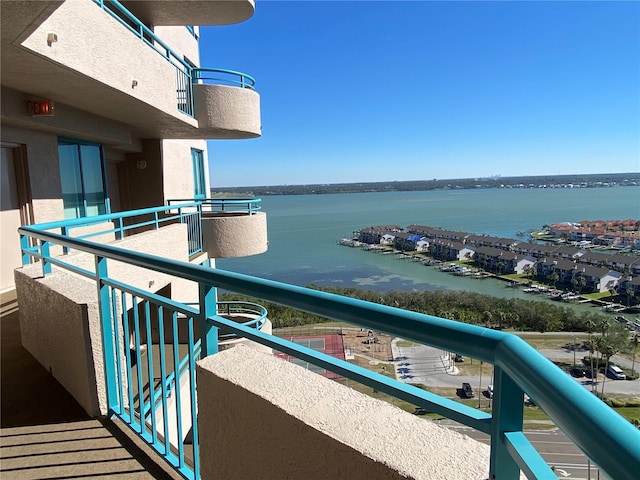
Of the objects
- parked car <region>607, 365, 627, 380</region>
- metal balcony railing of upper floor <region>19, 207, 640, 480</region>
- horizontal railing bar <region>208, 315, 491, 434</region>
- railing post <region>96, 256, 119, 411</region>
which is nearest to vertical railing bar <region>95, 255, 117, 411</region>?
railing post <region>96, 256, 119, 411</region>

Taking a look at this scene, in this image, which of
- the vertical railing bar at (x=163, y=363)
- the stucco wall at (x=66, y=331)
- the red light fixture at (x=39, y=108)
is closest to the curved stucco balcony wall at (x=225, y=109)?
the red light fixture at (x=39, y=108)

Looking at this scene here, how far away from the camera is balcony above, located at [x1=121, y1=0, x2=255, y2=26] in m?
10.1

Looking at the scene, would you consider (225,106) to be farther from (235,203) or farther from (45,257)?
(45,257)

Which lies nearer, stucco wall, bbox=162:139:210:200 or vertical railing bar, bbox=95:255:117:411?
vertical railing bar, bbox=95:255:117:411

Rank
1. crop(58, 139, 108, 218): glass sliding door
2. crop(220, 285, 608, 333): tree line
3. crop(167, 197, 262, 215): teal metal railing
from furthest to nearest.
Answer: crop(220, 285, 608, 333): tree line → crop(167, 197, 262, 215): teal metal railing → crop(58, 139, 108, 218): glass sliding door

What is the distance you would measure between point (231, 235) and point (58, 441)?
922 centimetres

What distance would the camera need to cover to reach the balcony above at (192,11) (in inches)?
397

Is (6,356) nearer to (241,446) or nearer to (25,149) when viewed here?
(241,446)

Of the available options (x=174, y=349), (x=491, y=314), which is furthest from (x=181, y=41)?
(x=491, y=314)

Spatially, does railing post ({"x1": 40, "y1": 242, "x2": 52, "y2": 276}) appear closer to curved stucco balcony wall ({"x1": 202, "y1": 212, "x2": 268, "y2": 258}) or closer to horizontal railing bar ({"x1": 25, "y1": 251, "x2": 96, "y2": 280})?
horizontal railing bar ({"x1": 25, "y1": 251, "x2": 96, "y2": 280})

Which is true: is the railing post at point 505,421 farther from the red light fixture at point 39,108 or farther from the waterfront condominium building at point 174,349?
the red light fixture at point 39,108

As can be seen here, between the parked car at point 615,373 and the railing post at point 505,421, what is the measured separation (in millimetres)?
23045

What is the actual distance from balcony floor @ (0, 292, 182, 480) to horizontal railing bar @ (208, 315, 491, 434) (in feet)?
4.74

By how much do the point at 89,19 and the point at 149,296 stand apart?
489 centimetres
